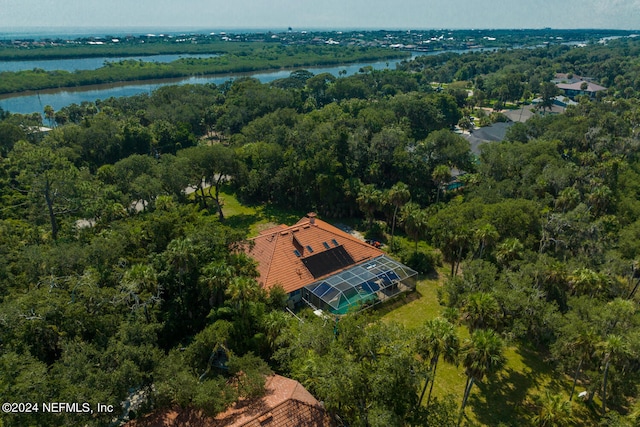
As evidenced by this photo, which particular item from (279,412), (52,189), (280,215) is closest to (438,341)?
(279,412)

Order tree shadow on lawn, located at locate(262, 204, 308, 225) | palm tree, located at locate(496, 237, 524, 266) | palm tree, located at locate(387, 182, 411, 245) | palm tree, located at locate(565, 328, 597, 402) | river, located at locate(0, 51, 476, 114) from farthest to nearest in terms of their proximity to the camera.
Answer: river, located at locate(0, 51, 476, 114) < tree shadow on lawn, located at locate(262, 204, 308, 225) < palm tree, located at locate(387, 182, 411, 245) < palm tree, located at locate(496, 237, 524, 266) < palm tree, located at locate(565, 328, 597, 402)

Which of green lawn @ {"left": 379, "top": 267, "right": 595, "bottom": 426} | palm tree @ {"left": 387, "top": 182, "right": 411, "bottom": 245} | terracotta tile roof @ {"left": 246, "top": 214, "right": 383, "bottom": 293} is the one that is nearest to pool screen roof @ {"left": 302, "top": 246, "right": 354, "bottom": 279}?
terracotta tile roof @ {"left": 246, "top": 214, "right": 383, "bottom": 293}

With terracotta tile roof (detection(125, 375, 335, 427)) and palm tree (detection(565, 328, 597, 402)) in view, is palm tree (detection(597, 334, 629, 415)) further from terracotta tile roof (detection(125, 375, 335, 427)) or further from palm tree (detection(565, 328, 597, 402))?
terracotta tile roof (detection(125, 375, 335, 427))

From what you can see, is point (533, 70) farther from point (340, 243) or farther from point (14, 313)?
point (14, 313)

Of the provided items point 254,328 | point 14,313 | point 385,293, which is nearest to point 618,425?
point 385,293

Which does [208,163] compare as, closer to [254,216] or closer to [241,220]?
[241,220]

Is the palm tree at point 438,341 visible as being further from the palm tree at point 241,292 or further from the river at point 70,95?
the river at point 70,95
